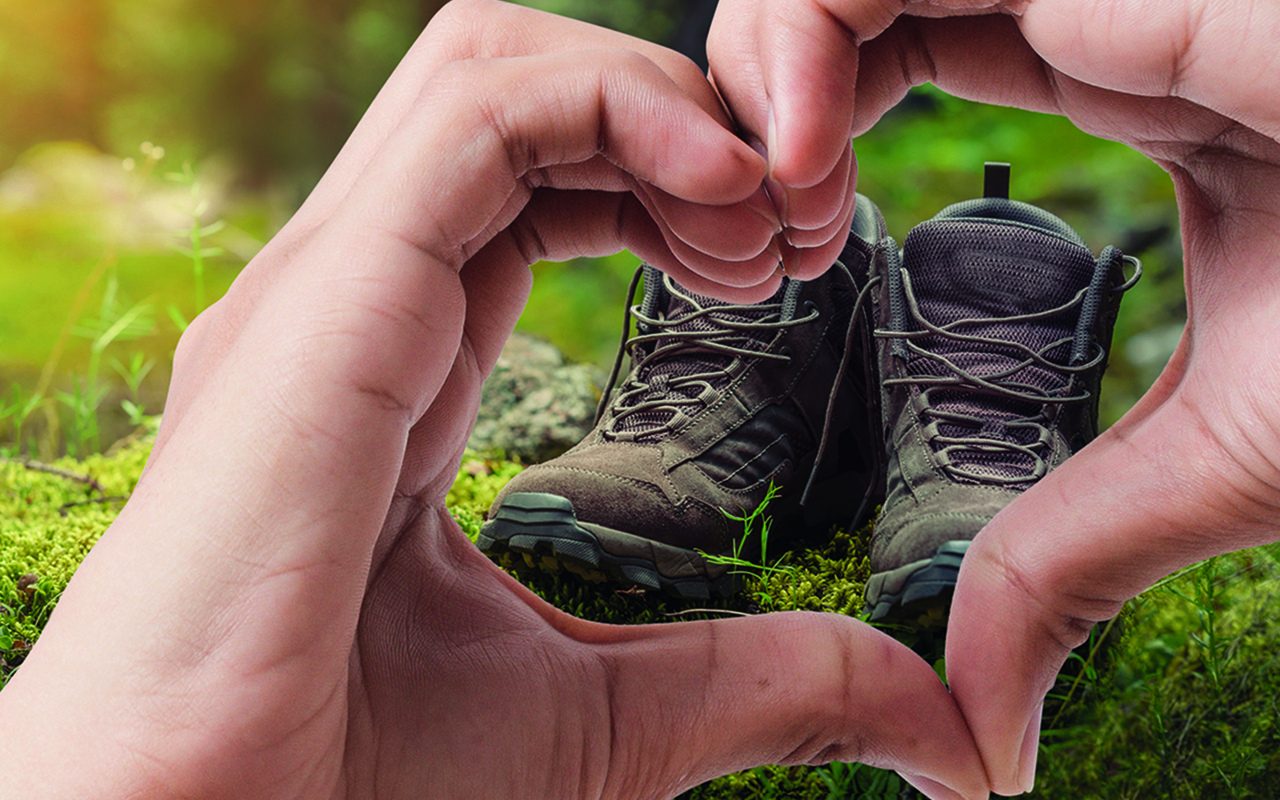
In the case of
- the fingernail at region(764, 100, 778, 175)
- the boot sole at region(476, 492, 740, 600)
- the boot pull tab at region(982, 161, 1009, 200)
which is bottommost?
the boot sole at region(476, 492, 740, 600)

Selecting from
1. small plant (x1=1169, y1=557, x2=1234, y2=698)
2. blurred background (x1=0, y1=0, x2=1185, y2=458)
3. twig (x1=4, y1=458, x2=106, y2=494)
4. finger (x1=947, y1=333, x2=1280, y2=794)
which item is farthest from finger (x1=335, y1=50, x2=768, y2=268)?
blurred background (x1=0, y1=0, x2=1185, y2=458)

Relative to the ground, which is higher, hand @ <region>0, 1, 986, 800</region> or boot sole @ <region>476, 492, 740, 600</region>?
hand @ <region>0, 1, 986, 800</region>

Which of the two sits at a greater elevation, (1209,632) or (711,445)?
(711,445)

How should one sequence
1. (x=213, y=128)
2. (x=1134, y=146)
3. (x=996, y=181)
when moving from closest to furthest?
1. (x=1134, y=146)
2. (x=996, y=181)
3. (x=213, y=128)

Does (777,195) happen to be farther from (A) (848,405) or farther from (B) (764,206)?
(A) (848,405)

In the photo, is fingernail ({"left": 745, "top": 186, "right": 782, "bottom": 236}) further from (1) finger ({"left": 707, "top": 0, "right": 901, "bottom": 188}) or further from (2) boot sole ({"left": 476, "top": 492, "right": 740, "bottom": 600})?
(2) boot sole ({"left": 476, "top": 492, "right": 740, "bottom": 600})

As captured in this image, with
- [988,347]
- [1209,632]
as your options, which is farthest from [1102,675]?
[988,347]
